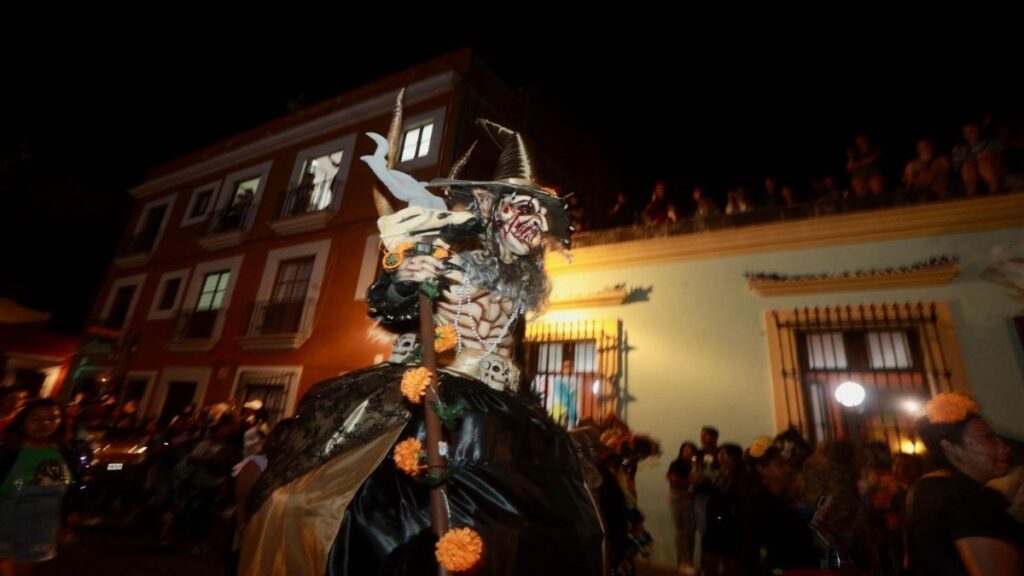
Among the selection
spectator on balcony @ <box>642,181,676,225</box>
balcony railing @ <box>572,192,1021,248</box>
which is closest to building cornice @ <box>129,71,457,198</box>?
spectator on balcony @ <box>642,181,676,225</box>

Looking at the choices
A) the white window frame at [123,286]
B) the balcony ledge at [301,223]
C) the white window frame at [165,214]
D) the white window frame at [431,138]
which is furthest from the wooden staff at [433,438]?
the white window frame at [165,214]

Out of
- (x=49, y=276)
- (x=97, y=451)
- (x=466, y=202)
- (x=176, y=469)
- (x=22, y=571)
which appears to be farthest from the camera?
(x=49, y=276)

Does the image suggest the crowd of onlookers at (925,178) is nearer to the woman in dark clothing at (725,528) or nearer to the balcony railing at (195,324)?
the woman in dark clothing at (725,528)

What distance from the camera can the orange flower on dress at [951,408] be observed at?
276cm

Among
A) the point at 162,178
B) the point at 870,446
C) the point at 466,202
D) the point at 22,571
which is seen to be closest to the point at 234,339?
the point at 162,178

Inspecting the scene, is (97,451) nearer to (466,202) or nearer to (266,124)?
(466,202)

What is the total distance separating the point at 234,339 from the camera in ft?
43.4

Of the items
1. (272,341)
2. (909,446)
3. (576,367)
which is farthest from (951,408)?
(272,341)

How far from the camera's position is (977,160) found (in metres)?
6.43

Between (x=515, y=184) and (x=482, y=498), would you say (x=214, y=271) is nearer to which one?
(x=515, y=184)

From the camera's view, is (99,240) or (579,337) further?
(99,240)

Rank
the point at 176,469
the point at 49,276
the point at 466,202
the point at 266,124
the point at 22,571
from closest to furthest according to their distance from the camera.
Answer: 1. the point at 466,202
2. the point at 22,571
3. the point at 176,469
4. the point at 266,124
5. the point at 49,276

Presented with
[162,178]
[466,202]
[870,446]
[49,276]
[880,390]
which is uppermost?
[162,178]

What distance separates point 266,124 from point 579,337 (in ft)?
43.4
